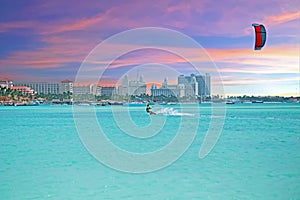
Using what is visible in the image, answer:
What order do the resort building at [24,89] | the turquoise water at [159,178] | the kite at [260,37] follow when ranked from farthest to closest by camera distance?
1. the resort building at [24,89]
2. the kite at [260,37]
3. the turquoise water at [159,178]

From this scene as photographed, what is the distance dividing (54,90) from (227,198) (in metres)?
147

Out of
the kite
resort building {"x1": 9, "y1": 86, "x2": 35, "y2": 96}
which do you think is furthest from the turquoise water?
resort building {"x1": 9, "y1": 86, "x2": 35, "y2": 96}

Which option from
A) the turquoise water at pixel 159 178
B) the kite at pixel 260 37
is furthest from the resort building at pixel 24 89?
the kite at pixel 260 37

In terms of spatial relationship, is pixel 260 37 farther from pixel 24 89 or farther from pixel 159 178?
pixel 24 89

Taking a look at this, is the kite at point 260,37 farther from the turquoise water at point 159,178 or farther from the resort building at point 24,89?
the resort building at point 24,89

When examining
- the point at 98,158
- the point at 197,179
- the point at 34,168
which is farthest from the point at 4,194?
the point at 98,158

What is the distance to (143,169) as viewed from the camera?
49.1 feet

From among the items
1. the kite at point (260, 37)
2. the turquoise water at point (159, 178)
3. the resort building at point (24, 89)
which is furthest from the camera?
the resort building at point (24, 89)

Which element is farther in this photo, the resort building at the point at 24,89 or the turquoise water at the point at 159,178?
A: the resort building at the point at 24,89

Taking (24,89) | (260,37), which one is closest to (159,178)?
(260,37)

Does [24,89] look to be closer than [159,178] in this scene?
No

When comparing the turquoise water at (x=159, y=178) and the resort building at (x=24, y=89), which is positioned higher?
the resort building at (x=24, y=89)

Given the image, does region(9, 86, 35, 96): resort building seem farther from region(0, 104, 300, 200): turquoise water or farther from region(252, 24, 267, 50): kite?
region(252, 24, 267, 50): kite

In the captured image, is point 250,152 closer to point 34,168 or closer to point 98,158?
point 98,158
